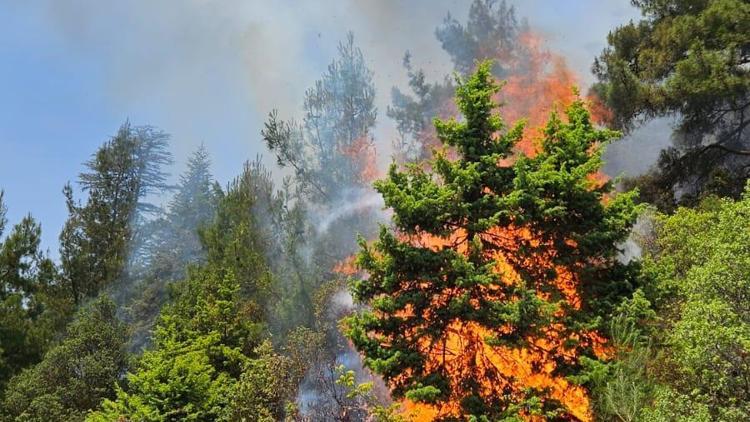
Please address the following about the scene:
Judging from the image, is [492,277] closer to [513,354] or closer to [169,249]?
[513,354]

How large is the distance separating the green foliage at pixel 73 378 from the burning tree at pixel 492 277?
13.6 m

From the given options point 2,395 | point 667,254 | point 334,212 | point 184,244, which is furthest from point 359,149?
point 667,254

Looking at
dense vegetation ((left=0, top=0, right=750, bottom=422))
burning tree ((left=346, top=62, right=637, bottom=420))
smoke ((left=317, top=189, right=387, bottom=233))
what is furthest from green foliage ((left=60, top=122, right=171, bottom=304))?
burning tree ((left=346, top=62, right=637, bottom=420))

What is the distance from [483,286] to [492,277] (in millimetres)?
500

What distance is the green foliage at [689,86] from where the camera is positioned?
2066 cm

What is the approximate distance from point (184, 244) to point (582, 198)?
4007 centimetres

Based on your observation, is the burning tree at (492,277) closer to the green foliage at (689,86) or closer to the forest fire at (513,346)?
the forest fire at (513,346)

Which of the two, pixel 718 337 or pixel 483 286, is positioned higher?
pixel 483 286

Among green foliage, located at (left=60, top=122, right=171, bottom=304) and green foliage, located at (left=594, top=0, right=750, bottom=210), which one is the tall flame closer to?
green foliage, located at (left=594, top=0, right=750, bottom=210)

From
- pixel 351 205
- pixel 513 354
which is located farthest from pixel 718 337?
pixel 351 205

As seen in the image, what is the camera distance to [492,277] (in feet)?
46.4

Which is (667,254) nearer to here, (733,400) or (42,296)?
(733,400)

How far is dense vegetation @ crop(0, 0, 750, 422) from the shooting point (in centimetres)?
1353

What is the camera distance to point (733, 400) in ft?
34.2
